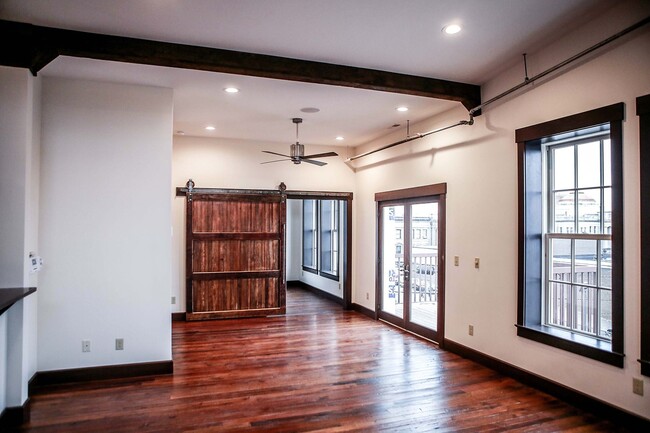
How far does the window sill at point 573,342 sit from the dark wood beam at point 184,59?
2533 mm

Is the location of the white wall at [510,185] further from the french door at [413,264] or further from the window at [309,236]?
the window at [309,236]

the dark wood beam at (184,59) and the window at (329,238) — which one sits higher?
the dark wood beam at (184,59)

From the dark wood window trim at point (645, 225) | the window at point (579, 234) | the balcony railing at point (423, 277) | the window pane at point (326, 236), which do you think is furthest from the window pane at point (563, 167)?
the window pane at point (326, 236)

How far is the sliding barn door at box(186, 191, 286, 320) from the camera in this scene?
698 cm

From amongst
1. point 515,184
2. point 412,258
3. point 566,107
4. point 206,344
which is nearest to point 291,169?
point 412,258

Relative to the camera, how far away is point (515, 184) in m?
4.24

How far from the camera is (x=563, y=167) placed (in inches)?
156

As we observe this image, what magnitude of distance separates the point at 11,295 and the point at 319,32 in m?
3.04

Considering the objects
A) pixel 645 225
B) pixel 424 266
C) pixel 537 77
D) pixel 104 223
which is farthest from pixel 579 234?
pixel 104 223

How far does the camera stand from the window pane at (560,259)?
12.8 feet

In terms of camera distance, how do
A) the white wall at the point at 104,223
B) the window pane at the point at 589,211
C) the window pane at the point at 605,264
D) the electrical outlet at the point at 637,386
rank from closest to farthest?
the electrical outlet at the point at 637,386 < the window pane at the point at 605,264 < the window pane at the point at 589,211 < the white wall at the point at 104,223

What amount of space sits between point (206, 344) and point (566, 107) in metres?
4.82

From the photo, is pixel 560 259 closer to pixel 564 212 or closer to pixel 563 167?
pixel 564 212

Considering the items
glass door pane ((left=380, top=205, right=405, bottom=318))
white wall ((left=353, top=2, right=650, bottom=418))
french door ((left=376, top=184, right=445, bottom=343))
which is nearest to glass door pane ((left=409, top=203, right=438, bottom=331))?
french door ((left=376, top=184, right=445, bottom=343))
